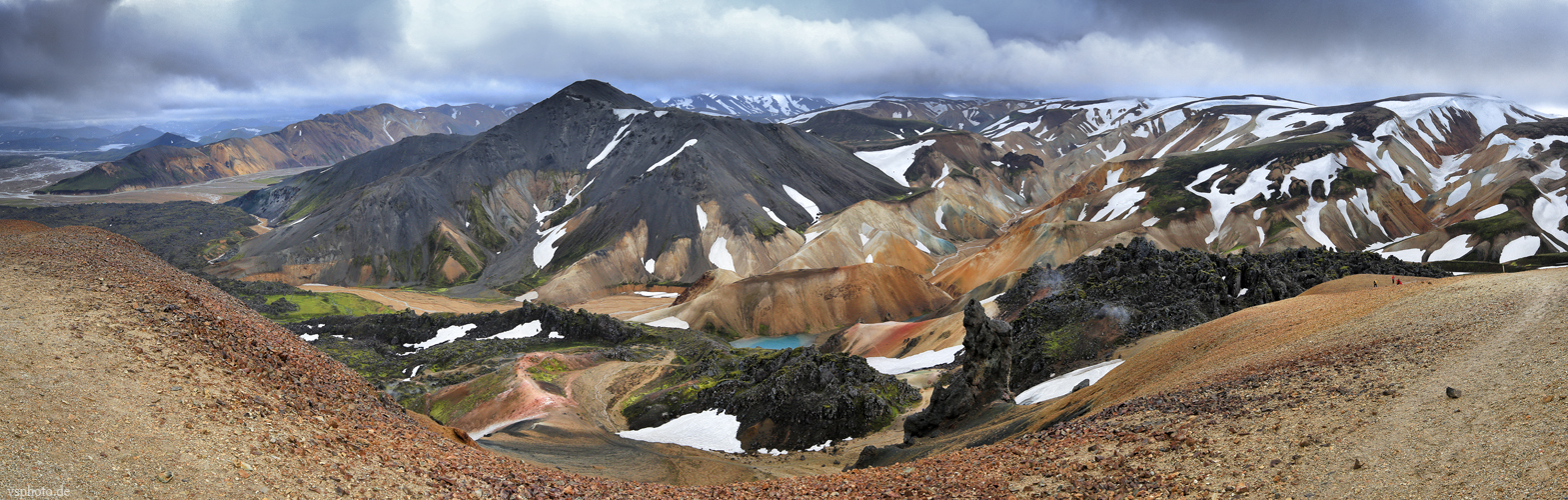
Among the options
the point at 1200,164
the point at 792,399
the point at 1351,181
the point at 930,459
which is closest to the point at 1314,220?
the point at 1351,181

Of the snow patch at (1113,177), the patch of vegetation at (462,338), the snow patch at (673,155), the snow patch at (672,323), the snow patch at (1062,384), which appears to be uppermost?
the snow patch at (673,155)

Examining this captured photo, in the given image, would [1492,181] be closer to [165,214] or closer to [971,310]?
[971,310]

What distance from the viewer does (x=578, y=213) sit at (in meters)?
149

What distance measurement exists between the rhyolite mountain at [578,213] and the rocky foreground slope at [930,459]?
3986 inches

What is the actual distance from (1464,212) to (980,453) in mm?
148503

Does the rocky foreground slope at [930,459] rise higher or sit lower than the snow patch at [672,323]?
higher

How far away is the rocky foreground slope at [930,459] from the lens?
10.3 m

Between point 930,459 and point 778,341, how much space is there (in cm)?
6930

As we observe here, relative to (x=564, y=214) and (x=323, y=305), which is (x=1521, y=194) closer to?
(x=564, y=214)

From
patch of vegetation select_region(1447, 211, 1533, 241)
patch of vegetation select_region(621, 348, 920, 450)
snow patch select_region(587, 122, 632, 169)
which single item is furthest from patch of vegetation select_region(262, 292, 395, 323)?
patch of vegetation select_region(1447, 211, 1533, 241)

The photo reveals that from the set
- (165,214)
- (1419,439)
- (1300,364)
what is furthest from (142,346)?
(165,214)

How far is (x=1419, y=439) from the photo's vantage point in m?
11.1

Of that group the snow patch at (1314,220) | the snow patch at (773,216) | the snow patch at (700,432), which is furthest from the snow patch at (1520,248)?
the snow patch at (700,432)

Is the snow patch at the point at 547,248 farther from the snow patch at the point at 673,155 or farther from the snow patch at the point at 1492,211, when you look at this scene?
the snow patch at the point at 1492,211
